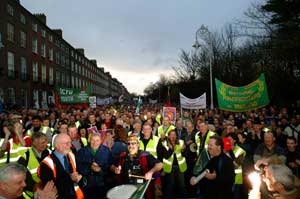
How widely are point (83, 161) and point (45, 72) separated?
41.9m

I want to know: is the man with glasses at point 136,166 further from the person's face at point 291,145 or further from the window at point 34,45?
the window at point 34,45

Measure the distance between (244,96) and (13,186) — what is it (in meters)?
9.68

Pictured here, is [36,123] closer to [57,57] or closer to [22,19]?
[22,19]

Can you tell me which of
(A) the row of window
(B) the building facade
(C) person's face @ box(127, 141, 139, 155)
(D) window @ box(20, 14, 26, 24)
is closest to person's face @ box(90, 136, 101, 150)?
(C) person's face @ box(127, 141, 139, 155)

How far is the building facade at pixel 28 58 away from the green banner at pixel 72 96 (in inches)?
171

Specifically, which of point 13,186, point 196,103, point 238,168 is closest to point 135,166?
point 13,186

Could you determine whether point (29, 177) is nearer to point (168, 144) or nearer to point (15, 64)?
point (168, 144)

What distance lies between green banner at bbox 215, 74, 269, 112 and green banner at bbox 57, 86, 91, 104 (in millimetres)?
8665

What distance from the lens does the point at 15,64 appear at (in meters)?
32.6

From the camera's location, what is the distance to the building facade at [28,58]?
29.9m

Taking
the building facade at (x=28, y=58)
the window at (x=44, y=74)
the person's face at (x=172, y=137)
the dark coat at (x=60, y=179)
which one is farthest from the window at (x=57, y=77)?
the dark coat at (x=60, y=179)

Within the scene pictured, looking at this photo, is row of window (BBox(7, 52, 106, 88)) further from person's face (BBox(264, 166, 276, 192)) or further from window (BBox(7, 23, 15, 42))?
person's face (BBox(264, 166, 276, 192))

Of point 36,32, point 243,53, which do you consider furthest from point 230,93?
point 36,32

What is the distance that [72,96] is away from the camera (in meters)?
16.7
